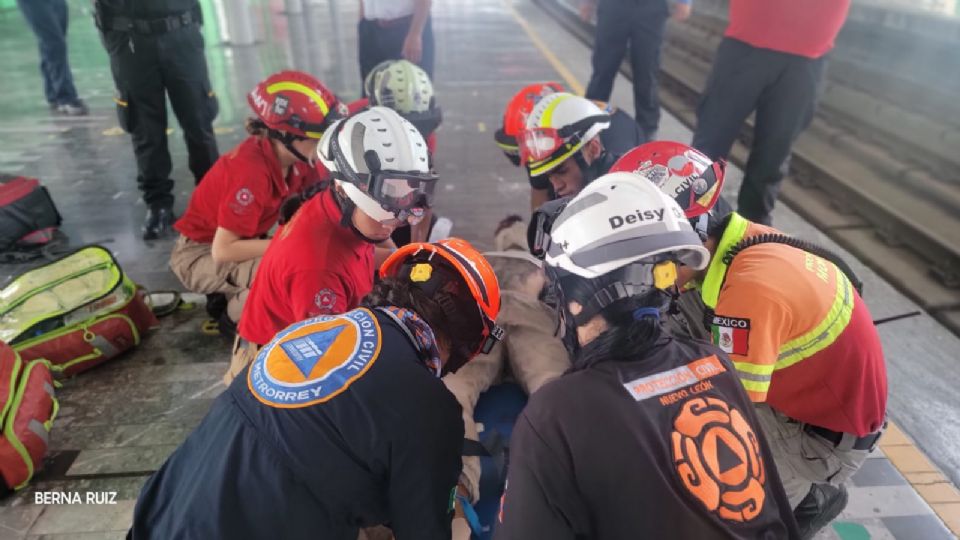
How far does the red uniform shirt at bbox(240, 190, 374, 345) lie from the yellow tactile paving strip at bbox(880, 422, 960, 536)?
260cm

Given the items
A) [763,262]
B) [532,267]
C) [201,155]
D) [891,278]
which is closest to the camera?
[763,262]

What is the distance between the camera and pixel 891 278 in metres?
4.57

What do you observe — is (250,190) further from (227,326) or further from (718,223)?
(718,223)

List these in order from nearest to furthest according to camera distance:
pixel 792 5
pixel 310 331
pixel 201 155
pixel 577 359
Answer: pixel 577 359 → pixel 310 331 → pixel 792 5 → pixel 201 155

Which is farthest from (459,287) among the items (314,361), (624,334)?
(624,334)

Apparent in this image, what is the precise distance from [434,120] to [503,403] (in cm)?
221

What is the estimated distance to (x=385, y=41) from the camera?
569 cm

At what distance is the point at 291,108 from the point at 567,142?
1.53 m

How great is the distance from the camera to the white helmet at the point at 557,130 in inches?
130

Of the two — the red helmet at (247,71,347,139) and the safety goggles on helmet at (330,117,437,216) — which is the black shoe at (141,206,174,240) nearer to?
the red helmet at (247,71,347,139)

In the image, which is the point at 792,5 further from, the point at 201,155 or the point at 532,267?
the point at 201,155

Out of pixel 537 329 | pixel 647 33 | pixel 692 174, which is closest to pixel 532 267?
pixel 537 329

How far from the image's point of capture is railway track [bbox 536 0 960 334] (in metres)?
4.88

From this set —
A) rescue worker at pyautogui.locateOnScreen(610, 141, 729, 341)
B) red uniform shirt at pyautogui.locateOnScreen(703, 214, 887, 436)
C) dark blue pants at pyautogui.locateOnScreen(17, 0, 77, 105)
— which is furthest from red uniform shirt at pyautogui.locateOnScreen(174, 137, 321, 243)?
dark blue pants at pyautogui.locateOnScreen(17, 0, 77, 105)
